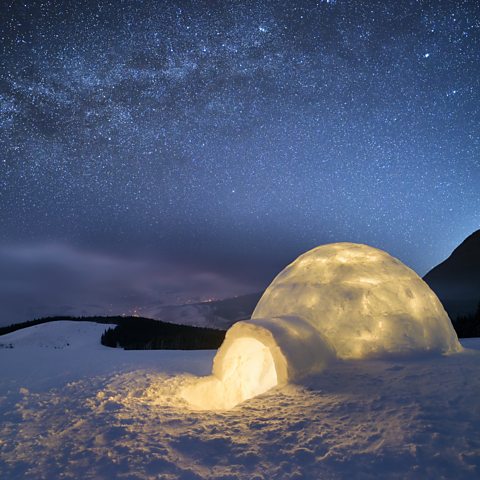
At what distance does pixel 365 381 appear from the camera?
16.1ft

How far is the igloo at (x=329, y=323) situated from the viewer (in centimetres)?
562

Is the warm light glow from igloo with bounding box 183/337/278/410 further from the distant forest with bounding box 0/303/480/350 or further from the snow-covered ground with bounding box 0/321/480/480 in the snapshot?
the distant forest with bounding box 0/303/480/350

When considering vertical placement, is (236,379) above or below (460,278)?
below

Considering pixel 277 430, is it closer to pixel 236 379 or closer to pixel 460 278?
pixel 236 379

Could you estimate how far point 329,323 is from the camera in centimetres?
633

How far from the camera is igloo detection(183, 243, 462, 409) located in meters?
5.62

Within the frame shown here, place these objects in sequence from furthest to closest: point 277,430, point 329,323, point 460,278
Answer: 1. point 460,278
2. point 329,323
3. point 277,430

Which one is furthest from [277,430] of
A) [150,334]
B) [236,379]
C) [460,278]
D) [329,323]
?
[460,278]

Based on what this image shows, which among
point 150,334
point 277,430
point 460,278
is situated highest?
point 460,278

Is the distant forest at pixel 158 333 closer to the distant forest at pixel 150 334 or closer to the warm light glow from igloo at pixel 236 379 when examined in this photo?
the distant forest at pixel 150 334

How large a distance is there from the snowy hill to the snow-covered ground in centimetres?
3580

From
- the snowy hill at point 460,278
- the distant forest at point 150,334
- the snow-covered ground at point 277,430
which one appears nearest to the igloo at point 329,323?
the snow-covered ground at point 277,430

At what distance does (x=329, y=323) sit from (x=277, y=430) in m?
2.80

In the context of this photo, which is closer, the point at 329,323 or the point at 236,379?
the point at 329,323
